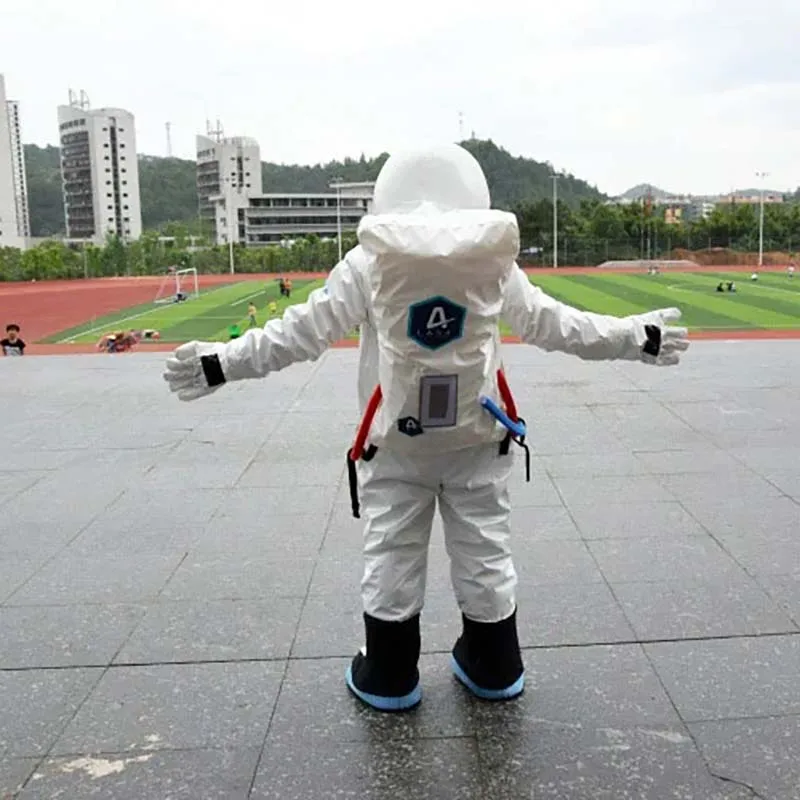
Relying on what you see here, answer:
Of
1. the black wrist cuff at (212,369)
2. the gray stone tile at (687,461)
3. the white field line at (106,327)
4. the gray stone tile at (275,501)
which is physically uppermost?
the black wrist cuff at (212,369)

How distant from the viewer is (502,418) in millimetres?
2684

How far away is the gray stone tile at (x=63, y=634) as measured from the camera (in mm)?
3123

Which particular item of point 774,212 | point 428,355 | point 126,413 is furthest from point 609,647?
point 774,212

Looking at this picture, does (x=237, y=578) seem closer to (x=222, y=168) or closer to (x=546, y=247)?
(x=546, y=247)

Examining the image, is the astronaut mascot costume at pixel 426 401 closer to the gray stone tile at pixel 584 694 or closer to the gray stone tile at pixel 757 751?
the gray stone tile at pixel 584 694

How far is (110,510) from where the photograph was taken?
4852 mm

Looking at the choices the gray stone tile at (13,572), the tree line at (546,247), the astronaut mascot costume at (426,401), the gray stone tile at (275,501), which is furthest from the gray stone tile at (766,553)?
the tree line at (546,247)

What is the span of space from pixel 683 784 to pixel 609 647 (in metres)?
0.76

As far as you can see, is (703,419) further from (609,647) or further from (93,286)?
(93,286)

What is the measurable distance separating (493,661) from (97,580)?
1827 millimetres

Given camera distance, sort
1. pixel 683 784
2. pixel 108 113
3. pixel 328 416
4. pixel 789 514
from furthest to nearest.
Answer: pixel 108 113 < pixel 328 416 < pixel 789 514 < pixel 683 784

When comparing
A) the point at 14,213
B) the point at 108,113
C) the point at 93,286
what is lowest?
the point at 93,286

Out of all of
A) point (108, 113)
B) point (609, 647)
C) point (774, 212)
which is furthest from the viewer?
point (108, 113)

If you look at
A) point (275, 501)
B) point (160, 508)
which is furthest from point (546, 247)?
point (160, 508)
